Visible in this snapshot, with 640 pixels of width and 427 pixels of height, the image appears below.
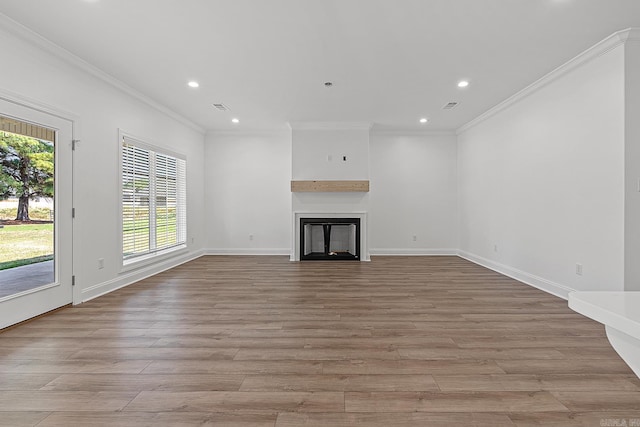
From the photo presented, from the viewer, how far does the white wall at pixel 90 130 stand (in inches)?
119

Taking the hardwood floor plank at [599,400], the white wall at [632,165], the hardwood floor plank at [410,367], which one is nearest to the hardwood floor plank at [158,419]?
the hardwood floor plank at [410,367]

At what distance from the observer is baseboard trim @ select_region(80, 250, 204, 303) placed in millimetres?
3812

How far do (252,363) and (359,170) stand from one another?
4.89 m

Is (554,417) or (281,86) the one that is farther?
(281,86)

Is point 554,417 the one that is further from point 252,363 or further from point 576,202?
point 576,202

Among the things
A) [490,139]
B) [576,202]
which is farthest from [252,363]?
[490,139]

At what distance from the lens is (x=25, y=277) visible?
304 centimetres

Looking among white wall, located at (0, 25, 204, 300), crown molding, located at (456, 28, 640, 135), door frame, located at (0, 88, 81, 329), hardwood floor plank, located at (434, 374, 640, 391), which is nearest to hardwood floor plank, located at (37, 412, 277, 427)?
hardwood floor plank, located at (434, 374, 640, 391)

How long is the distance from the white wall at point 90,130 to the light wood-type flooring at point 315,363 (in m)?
0.52

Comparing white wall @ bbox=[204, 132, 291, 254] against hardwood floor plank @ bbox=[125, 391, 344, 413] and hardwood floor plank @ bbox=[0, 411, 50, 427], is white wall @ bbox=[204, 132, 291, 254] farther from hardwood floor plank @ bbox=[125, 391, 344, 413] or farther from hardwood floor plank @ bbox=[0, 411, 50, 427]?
hardwood floor plank @ bbox=[0, 411, 50, 427]

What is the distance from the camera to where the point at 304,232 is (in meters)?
6.60

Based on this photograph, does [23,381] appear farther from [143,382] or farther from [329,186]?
[329,186]

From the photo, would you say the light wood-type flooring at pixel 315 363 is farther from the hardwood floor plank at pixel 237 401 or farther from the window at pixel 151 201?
the window at pixel 151 201

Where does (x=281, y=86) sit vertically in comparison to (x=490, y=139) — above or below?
above
